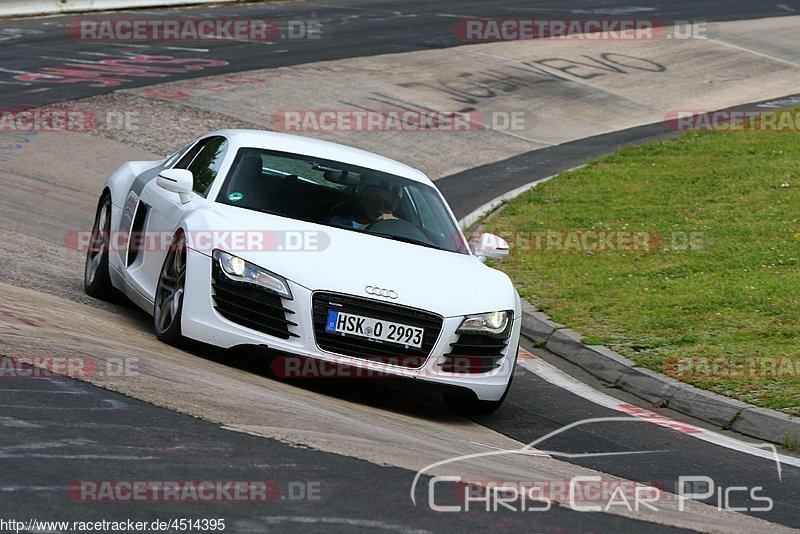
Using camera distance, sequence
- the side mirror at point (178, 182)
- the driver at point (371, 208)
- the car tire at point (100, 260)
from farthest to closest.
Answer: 1. the car tire at point (100, 260)
2. the driver at point (371, 208)
3. the side mirror at point (178, 182)

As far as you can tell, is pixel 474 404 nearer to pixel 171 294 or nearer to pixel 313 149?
pixel 171 294

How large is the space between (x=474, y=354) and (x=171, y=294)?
1898 mm

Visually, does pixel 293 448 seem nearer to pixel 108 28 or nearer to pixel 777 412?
pixel 777 412

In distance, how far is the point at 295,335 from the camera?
7320 mm

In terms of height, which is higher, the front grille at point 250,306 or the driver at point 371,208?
the driver at point 371,208

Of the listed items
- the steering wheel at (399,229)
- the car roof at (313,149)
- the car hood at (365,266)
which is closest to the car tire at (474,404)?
the car hood at (365,266)

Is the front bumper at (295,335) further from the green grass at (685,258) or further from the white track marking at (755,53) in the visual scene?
the white track marking at (755,53)

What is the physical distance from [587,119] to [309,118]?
5.40 meters

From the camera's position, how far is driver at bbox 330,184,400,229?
8414 millimetres

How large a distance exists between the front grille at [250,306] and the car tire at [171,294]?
0.27 meters

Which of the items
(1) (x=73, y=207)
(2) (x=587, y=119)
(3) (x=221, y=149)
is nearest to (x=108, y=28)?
(2) (x=587, y=119)

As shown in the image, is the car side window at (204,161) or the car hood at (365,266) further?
the car side window at (204,161)

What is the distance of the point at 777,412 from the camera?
8297 millimetres

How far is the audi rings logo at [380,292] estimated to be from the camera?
7340 mm
